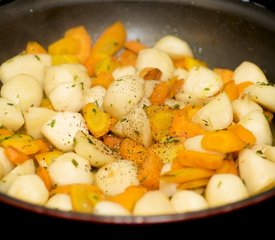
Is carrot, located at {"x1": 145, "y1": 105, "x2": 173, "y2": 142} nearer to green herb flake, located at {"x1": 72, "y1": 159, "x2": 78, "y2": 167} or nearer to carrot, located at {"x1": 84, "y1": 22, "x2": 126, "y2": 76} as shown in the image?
green herb flake, located at {"x1": 72, "y1": 159, "x2": 78, "y2": 167}

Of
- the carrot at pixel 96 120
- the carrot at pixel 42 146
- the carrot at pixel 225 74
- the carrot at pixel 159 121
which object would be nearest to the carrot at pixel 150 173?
the carrot at pixel 159 121

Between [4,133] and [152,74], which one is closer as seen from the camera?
[4,133]

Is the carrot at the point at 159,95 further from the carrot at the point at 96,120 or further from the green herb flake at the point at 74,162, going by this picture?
the green herb flake at the point at 74,162

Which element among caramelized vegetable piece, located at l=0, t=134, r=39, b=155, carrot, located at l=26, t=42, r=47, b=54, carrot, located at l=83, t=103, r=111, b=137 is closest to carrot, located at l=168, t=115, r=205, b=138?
carrot, located at l=83, t=103, r=111, b=137

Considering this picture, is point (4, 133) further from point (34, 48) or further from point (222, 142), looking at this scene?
point (222, 142)

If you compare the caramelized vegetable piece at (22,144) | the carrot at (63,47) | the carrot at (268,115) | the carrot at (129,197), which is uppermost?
the carrot at (268,115)

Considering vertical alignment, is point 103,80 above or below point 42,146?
above

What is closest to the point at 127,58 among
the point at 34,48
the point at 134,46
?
the point at 134,46
